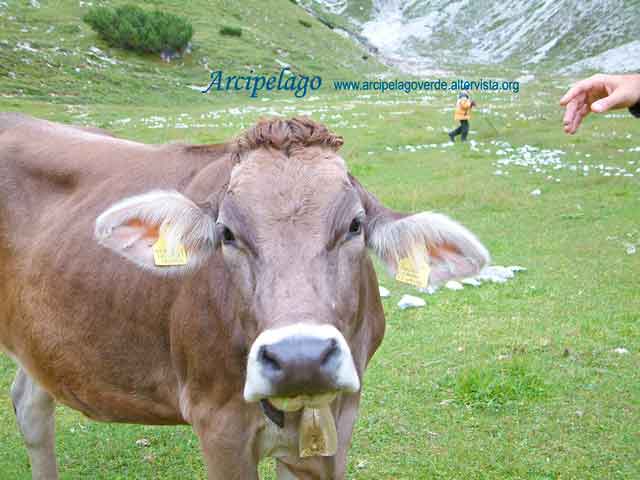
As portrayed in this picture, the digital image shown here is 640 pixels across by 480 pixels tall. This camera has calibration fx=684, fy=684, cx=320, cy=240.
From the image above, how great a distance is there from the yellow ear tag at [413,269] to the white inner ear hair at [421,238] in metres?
0.02

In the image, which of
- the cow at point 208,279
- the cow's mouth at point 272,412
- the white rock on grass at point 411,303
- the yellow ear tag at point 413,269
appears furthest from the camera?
the white rock on grass at point 411,303

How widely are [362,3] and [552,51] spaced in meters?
59.9

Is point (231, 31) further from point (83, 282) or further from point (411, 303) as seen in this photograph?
point (83, 282)

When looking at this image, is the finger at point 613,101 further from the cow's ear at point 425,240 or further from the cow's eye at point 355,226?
the cow's eye at point 355,226

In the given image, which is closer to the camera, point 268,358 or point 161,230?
point 268,358

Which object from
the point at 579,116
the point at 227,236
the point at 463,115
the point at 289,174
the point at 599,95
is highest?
the point at 599,95

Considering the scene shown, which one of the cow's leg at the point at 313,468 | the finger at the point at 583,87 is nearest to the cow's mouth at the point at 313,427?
Answer: the cow's leg at the point at 313,468

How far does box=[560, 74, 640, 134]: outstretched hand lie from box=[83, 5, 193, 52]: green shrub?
38.5 meters

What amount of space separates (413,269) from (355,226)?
45 cm

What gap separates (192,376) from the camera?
12.8 ft

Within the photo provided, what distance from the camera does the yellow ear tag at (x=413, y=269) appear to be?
3646 millimetres

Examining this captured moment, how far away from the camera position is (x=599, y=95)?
181 inches

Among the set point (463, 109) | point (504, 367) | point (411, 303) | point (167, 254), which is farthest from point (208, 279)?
point (463, 109)

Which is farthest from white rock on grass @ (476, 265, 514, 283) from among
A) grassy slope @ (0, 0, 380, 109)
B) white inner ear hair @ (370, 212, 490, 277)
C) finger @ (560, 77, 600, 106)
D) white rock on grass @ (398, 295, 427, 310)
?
grassy slope @ (0, 0, 380, 109)
